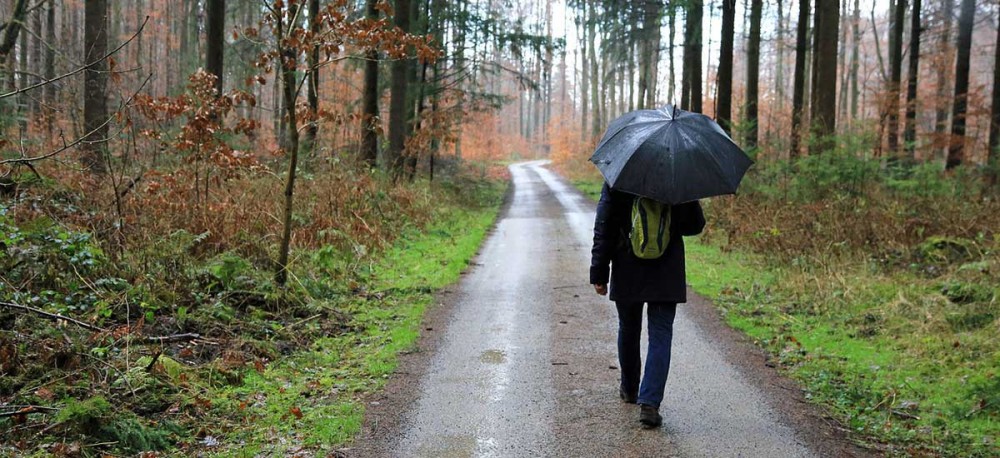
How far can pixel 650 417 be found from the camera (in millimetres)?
4473

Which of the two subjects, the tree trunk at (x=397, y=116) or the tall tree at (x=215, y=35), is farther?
the tree trunk at (x=397, y=116)

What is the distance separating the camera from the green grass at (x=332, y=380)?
4.31 m

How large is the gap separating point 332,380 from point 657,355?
2.51 metres

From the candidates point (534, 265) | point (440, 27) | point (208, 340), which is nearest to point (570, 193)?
point (440, 27)

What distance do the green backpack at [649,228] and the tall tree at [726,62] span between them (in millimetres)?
13750

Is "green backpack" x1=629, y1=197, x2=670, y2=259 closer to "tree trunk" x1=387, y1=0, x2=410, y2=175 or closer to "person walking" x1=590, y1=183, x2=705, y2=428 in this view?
"person walking" x1=590, y1=183, x2=705, y2=428

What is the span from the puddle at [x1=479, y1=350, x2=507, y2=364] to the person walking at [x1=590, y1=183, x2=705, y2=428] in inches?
65.9

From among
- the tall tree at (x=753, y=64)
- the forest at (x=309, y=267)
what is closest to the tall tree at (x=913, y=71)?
the forest at (x=309, y=267)

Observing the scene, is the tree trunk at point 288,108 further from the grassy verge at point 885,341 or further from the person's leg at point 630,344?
the grassy verge at point 885,341

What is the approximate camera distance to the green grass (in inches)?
170

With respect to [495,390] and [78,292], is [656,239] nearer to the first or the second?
[495,390]

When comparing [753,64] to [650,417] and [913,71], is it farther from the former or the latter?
[650,417]

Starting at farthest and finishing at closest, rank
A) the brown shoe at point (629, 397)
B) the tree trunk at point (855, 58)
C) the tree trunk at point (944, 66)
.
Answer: the tree trunk at point (855, 58) < the tree trunk at point (944, 66) < the brown shoe at point (629, 397)

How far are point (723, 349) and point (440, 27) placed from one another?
18881 mm
